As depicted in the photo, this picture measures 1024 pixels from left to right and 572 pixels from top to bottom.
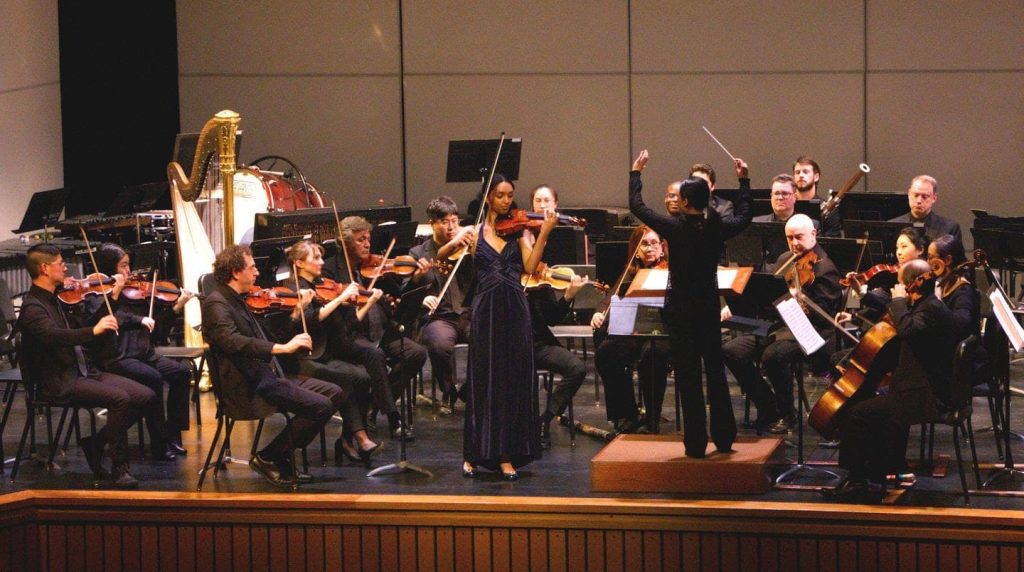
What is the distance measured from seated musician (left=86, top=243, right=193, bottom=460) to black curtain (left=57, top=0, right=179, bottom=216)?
388cm

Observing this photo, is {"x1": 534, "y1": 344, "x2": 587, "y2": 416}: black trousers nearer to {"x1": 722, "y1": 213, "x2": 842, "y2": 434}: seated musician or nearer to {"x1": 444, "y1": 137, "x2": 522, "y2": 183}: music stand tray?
{"x1": 722, "y1": 213, "x2": 842, "y2": 434}: seated musician

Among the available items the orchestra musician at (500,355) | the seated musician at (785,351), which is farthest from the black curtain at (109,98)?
the seated musician at (785,351)

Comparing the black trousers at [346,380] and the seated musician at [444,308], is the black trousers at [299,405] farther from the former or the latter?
the seated musician at [444,308]

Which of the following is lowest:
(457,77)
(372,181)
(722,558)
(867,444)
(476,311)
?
(722,558)

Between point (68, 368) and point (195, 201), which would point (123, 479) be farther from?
point (195, 201)

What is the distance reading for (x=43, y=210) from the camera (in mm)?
8055

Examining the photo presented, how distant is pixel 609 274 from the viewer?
5.83 meters

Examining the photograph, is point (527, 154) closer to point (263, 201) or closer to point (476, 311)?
point (263, 201)

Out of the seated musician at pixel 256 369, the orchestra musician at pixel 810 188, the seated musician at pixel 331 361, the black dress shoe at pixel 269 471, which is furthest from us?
the orchestra musician at pixel 810 188

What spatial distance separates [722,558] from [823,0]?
5891mm

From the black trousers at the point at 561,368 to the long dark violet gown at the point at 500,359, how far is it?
1.94ft

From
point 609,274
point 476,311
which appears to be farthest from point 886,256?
point 476,311

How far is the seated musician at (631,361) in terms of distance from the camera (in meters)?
5.83

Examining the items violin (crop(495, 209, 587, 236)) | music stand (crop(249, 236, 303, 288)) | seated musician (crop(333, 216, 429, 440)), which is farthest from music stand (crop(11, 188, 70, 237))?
violin (crop(495, 209, 587, 236))
